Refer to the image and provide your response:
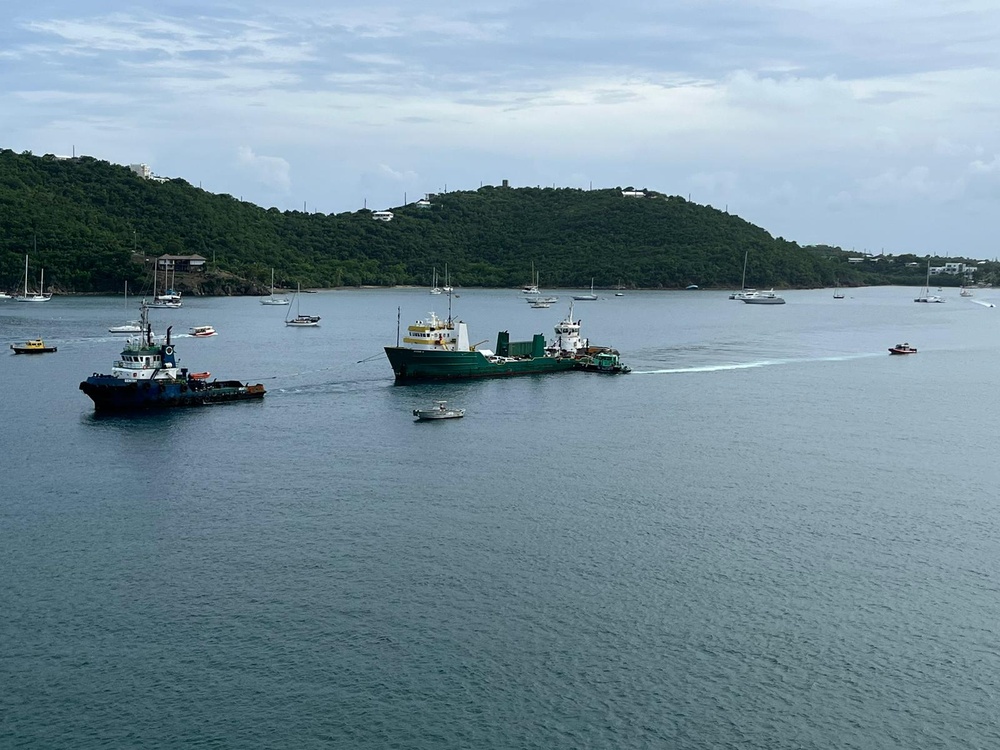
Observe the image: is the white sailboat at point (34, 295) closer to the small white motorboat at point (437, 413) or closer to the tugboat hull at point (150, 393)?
the tugboat hull at point (150, 393)

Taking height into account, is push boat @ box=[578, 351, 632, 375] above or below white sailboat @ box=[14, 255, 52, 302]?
below

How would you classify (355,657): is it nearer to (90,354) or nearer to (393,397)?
(393,397)

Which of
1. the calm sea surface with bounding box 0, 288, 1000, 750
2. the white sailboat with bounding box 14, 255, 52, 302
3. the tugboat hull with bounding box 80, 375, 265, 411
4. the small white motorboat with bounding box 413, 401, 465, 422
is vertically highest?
the white sailboat with bounding box 14, 255, 52, 302

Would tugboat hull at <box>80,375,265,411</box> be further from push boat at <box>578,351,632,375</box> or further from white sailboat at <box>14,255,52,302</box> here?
white sailboat at <box>14,255,52,302</box>

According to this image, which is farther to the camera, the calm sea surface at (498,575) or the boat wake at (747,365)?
the boat wake at (747,365)

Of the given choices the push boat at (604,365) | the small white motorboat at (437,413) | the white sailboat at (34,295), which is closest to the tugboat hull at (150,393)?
the small white motorboat at (437,413)

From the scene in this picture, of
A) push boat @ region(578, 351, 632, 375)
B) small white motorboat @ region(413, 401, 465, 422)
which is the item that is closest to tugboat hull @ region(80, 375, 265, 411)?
small white motorboat @ region(413, 401, 465, 422)

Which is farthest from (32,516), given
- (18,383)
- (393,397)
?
(18,383)
